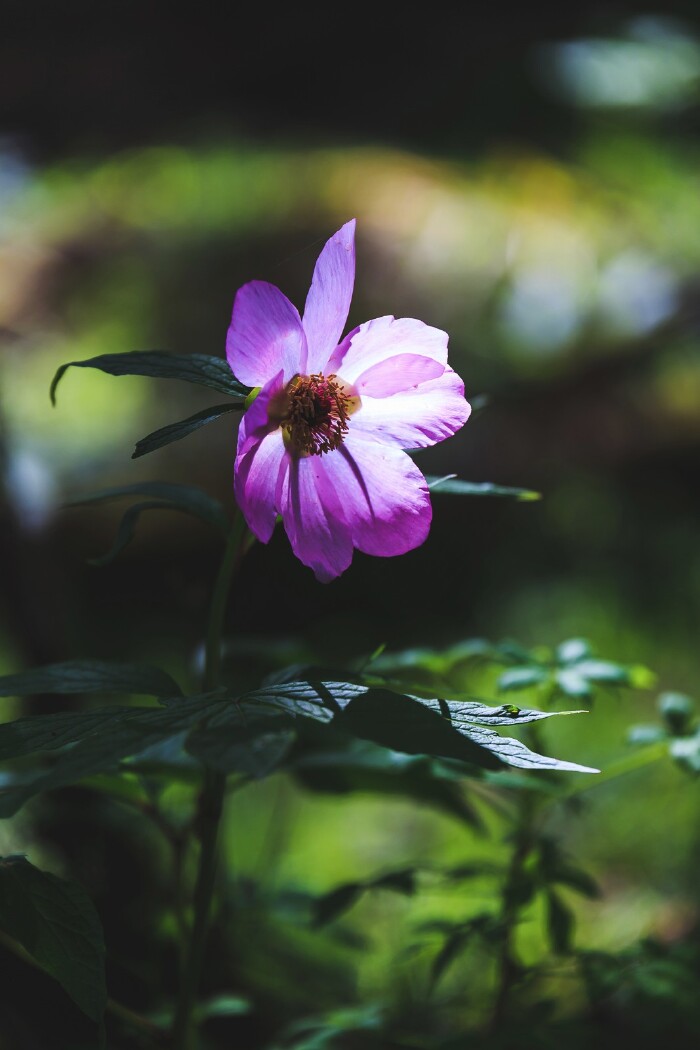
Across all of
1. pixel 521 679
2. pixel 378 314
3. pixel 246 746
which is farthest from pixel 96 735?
pixel 378 314

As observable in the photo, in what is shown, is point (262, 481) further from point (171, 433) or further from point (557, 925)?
point (557, 925)

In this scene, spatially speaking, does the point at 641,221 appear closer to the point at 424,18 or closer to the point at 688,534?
the point at 688,534

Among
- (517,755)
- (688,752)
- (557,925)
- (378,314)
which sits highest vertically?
(378,314)

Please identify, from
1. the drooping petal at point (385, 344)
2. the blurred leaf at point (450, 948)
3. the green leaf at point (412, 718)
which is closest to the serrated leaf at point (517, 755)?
the green leaf at point (412, 718)

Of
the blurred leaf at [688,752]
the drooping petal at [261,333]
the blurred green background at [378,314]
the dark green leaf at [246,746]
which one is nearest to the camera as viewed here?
the dark green leaf at [246,746]

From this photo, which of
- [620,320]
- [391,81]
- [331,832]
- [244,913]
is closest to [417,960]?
[244,913]

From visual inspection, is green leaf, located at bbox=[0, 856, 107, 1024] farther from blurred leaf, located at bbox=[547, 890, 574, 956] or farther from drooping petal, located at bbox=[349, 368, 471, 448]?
blurred leaf, located at bbox=[547, 890, 574, 956]

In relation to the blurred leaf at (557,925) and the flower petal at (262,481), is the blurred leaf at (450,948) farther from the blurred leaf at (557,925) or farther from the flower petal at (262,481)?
the flower petal at (262,481)
